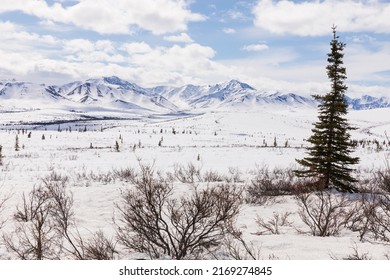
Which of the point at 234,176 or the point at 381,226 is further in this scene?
the point at 234,176

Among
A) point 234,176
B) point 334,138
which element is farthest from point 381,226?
point 234,176

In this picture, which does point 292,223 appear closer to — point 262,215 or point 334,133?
point 262,215

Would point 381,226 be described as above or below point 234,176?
above

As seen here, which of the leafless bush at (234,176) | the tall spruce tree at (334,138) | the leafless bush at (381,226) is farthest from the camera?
the leafless bush at (234,176)

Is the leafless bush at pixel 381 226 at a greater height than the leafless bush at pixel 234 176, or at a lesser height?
greater

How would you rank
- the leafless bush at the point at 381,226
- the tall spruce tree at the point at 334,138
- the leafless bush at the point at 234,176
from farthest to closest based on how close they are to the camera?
the leafless bush at the point at 234,176 → the tall spruce tree at the point at 334,138 → the leafless bush at the point at 381,226

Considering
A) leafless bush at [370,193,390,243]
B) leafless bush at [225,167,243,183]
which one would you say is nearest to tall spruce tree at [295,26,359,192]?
leafless bush at [225,167,243,183]

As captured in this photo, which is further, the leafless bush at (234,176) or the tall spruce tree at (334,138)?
the leafless bush at (234,176)

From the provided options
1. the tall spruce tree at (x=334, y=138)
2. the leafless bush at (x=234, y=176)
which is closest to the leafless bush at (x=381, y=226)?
the tall spruce tree at (x=334, y=138)

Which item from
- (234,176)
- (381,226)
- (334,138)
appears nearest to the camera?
(381,226)

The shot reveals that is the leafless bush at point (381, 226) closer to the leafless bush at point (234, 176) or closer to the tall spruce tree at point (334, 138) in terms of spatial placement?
the tall spruce tree at point (334, 138)

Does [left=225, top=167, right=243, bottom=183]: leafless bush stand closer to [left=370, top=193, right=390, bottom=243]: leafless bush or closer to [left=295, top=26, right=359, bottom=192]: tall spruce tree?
[left=295, top=26, right=359, bottom=192]: tall spruce tree

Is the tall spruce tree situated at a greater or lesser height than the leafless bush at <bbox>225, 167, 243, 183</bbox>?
greater

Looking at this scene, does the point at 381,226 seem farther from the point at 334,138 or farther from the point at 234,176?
the point at 234,176
